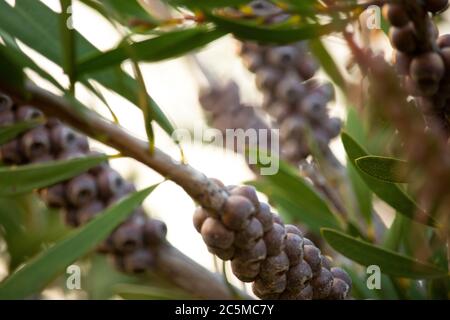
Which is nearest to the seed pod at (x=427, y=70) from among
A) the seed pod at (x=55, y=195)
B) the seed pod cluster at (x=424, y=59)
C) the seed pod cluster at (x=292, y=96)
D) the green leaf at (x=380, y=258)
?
the seed pod cluster at (x=424, y=59)

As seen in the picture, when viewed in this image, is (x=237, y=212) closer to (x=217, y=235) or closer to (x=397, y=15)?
(x=217, y=235)

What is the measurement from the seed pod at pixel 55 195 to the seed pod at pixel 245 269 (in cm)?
21

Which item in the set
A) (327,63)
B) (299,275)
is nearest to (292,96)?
(327,63)

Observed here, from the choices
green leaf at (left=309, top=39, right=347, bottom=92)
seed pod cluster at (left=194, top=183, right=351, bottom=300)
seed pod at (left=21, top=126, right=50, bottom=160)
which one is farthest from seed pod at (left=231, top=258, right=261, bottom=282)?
green leaf at (left=309, top=39, right=347, bottom=92)

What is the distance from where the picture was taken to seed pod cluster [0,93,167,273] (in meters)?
0.62

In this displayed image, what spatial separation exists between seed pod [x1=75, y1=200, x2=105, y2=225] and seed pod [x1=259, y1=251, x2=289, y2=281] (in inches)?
8.6

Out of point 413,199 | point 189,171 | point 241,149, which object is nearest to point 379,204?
point 241,149

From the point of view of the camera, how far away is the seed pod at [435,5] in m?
0.46

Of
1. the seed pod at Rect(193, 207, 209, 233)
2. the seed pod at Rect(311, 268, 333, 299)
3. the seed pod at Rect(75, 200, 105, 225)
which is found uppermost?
the seed pod at Rect(193, 207, 209, 233)

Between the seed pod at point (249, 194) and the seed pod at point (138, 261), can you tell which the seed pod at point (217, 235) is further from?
the seed pod at point (138, 261)

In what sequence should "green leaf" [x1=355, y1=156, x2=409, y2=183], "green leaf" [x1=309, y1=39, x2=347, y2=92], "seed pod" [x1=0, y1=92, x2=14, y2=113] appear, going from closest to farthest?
"green leaf" [x1=355, y1=156, x2=409, y2=183] < "seed pod" [x1=0, y1=92, x2=14, y2=113] < "green leaf" [x1=309, y1=39, x2=347, y2=92]

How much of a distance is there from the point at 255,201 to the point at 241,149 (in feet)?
1.30

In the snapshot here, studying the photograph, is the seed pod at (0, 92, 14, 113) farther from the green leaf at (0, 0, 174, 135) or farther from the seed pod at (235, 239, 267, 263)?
the seed pod at (235, 239, 267, 263)

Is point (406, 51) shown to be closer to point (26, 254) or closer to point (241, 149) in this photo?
point (241, 149)
